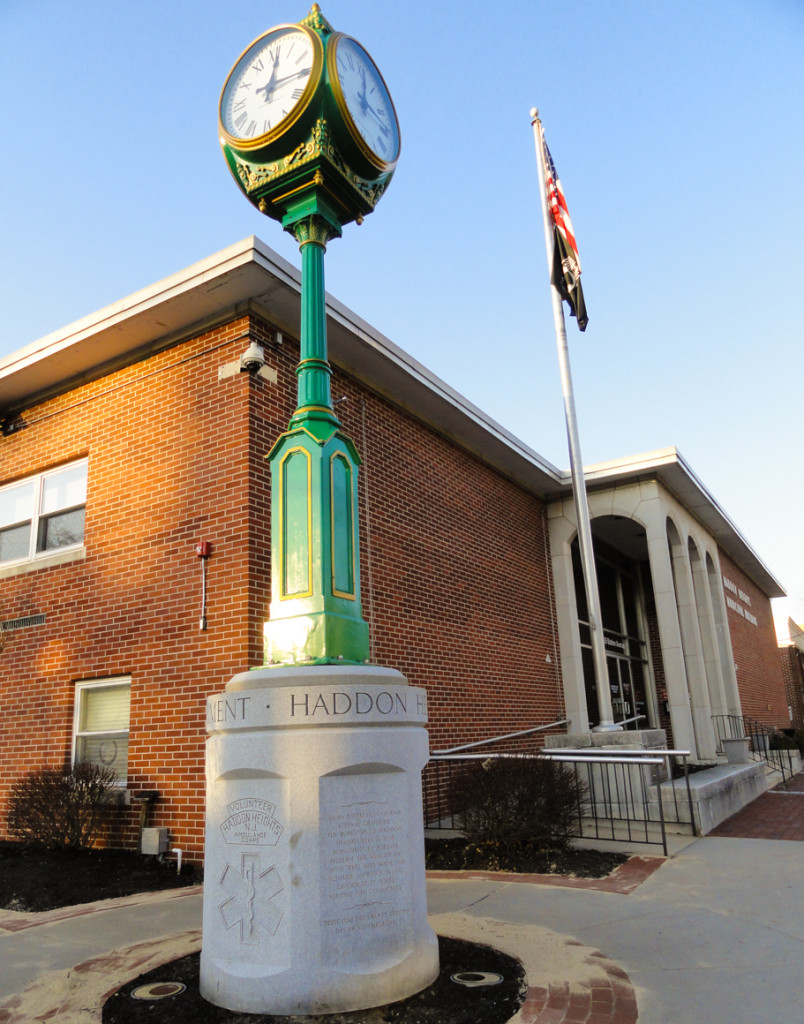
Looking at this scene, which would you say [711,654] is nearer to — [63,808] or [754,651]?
[754,651]

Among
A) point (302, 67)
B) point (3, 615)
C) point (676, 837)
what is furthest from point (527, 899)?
point (3, 615)

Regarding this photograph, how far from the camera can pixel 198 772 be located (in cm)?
766

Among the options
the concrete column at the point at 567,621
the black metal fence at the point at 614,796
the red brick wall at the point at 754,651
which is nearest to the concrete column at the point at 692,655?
the concrete column at the point at 567,621

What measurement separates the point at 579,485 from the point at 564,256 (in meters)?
4.10

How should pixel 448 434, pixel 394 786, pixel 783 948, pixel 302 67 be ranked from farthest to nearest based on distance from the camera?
pixel 448 434
pixel 302 67
pixel 783 948
pixel 394 786

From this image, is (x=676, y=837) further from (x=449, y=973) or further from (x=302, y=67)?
(x=302, y=67)

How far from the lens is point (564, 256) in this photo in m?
13.2

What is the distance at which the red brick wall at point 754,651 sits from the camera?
72.5ft

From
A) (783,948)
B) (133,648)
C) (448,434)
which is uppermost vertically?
(448,434)

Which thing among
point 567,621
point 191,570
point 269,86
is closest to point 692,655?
point 567,621

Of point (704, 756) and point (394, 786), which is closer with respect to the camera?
point (394, 786)

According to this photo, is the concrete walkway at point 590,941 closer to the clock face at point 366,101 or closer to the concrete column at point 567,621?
the clock face at point 366,101

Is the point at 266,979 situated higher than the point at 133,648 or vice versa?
the point at 133,648

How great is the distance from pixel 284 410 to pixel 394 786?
18.9 feet
